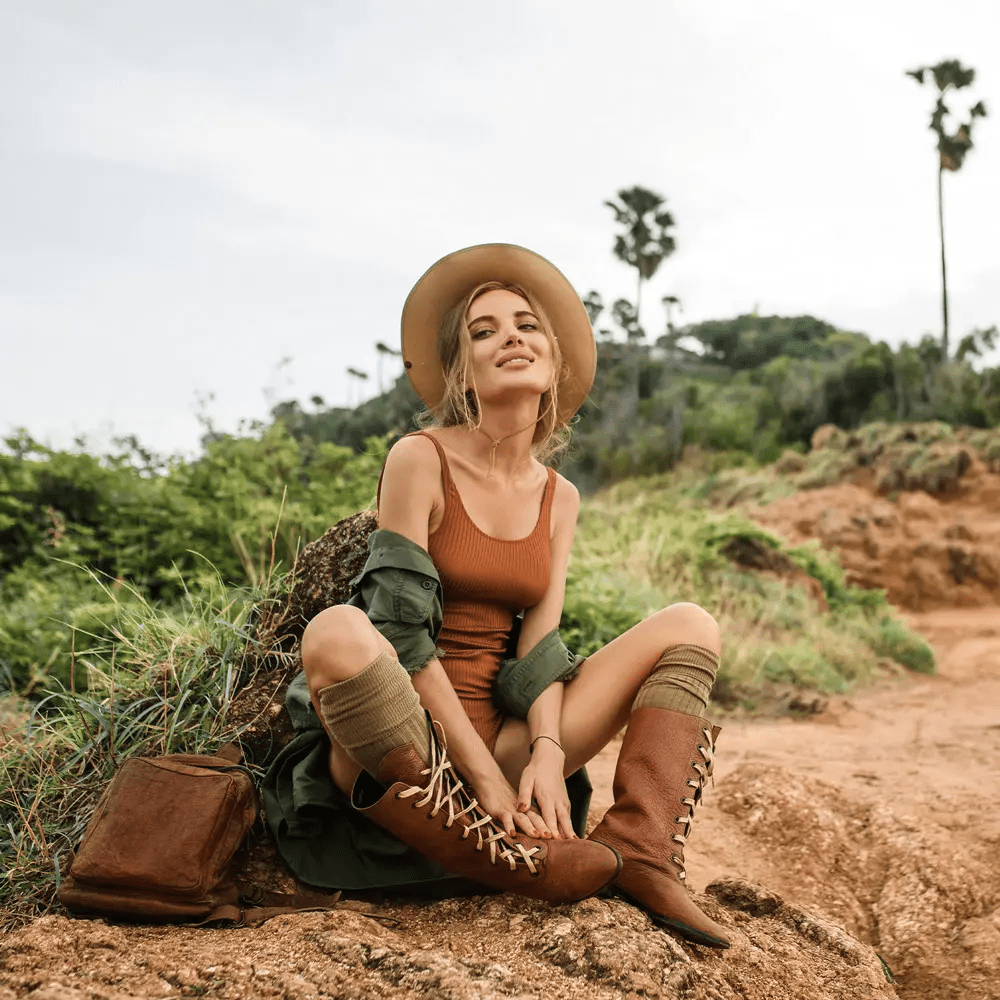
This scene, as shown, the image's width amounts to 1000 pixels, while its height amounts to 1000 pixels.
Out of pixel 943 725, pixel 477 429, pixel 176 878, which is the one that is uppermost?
pixel 477 429

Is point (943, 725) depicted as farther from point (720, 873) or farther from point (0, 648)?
point (0, 648)

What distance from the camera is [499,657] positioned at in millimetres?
2830

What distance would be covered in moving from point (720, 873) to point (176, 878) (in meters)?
1.78

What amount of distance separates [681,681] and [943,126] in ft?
72.9

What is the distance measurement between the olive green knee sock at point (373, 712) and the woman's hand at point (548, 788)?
0.34m

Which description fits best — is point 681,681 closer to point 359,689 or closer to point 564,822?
point 564,822

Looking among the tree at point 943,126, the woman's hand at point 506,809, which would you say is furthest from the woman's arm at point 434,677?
the tree at point 943,126

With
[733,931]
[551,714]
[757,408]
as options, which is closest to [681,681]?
[551,714]

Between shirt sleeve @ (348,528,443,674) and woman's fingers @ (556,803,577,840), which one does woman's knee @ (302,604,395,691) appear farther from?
woman's fingers @ (556,803,577,840)

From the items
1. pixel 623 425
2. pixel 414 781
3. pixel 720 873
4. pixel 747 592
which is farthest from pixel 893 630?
pixel 623 425

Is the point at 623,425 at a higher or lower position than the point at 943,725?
higher

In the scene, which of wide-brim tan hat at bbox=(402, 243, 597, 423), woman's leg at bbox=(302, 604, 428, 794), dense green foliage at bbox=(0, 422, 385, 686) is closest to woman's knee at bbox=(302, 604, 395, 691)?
woman's leg at bbox=(302, 604, 428, 794)

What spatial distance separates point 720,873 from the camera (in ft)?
10.3

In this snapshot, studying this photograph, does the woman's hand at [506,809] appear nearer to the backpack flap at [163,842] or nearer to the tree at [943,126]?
the backpack flap at [163,842]
